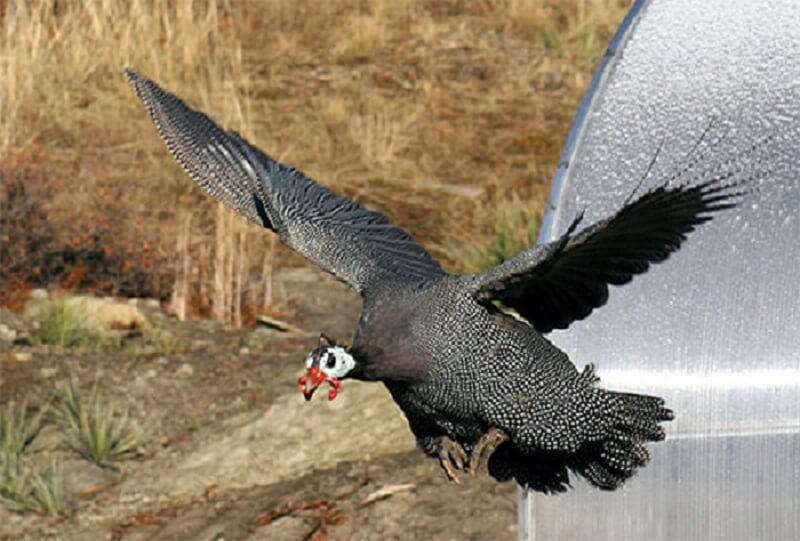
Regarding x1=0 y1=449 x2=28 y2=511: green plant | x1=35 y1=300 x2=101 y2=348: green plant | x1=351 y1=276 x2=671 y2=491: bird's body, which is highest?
x1=351 y1=276 x2=671 y2=491: bird's body

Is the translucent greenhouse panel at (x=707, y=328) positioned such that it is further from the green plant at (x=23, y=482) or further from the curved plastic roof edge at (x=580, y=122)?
the green plant at (x=23, y=482)

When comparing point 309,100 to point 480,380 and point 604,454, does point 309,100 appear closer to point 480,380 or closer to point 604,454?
point 604,454

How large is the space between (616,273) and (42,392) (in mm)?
3956

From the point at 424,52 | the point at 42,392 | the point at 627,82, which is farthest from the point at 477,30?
the point at 627,82

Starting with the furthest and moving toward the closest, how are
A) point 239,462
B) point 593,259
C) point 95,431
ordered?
point 95,431
point 239,462
point 593,259

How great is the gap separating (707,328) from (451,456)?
943 millimetres

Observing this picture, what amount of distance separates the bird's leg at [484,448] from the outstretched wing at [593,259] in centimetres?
31

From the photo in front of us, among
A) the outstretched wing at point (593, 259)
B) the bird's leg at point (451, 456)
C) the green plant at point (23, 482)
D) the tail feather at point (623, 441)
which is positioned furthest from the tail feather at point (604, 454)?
the green plant at point (23, 482)

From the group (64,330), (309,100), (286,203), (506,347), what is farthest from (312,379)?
(309,100)

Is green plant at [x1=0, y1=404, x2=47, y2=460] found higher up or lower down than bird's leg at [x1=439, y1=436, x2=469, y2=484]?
lower down

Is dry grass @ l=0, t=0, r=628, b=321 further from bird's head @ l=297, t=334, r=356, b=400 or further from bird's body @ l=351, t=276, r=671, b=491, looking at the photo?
bird's head @ l=297, t=334, r=356, b=400

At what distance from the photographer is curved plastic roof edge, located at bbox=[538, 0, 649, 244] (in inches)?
273

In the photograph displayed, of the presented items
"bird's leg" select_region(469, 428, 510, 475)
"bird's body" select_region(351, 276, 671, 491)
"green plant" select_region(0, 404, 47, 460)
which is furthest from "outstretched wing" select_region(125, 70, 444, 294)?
"green plant" select_region(0, 404, 47, 460)

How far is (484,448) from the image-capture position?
19.7ft
